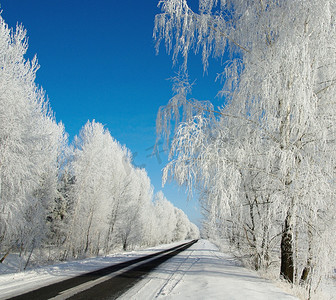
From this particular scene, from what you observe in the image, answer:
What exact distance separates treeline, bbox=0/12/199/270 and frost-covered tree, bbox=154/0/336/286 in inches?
299

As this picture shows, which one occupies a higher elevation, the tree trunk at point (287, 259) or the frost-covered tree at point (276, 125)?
the frost-covered tree at point (276, 125)

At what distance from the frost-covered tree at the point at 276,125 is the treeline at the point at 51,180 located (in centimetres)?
760

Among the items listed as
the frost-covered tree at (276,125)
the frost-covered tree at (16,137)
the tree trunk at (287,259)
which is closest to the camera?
the frost-covered tree at (276,125)

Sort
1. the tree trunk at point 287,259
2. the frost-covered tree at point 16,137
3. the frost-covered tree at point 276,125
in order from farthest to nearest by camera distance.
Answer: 1. the frost-covered tree at point 16,137
2. the tree trunk at point 287,259
3. the frost-covered tree at point 276,125

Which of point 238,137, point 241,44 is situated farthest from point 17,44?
point 238,137

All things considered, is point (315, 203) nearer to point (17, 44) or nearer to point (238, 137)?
point (238, 137)

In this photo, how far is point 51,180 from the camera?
16250 millimetres

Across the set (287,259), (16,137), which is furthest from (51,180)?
(287,259)

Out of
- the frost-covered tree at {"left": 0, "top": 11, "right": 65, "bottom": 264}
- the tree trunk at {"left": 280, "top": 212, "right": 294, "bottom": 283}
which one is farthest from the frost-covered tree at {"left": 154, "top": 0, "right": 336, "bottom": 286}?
the frost-covered tree at {"left": 0, "top": 11, "right": 65, "bottom": 264}

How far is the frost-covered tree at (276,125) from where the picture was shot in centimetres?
474

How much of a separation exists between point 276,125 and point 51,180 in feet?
51.2

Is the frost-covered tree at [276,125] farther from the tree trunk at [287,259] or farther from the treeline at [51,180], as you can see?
the treeline at [51,180]

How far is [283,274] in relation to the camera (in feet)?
19.0

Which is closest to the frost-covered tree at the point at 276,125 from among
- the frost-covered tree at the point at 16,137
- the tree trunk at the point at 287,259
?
the tree trunk at the point at 287,259
